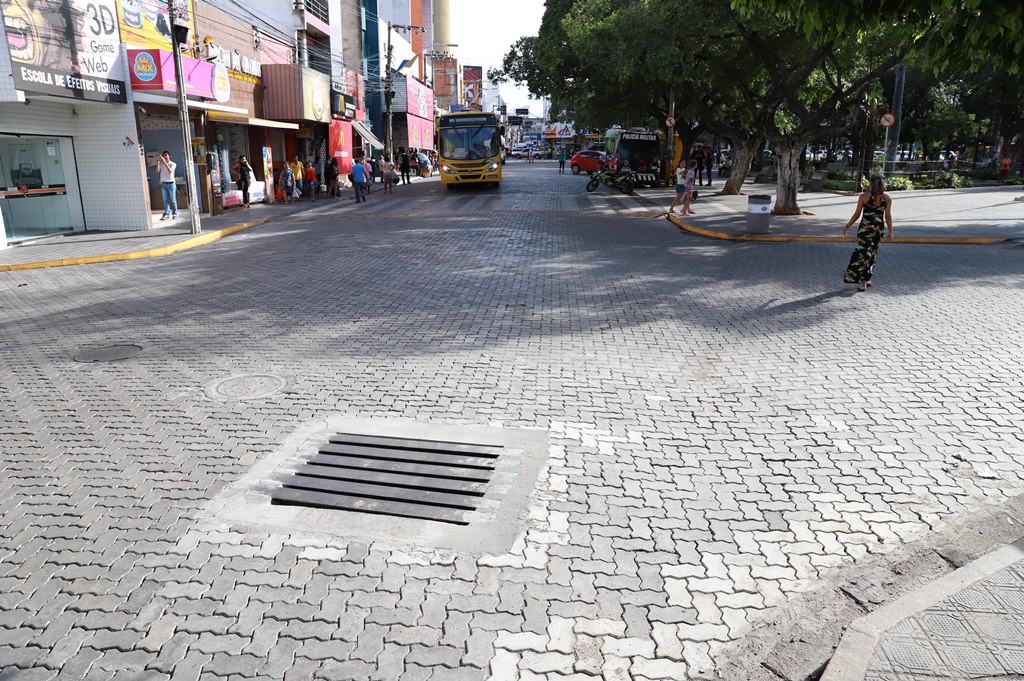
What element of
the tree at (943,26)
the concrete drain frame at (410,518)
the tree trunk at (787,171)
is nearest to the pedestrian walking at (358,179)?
the tree trunk at (787,171)

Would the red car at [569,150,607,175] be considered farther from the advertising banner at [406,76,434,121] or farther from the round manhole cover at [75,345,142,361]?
the round manhole cover at [75,345,142,361]

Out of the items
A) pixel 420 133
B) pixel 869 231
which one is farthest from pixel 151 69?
pixel 420 133

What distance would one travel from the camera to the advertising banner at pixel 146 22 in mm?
18562

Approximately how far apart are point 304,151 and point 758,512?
32139 millimetres

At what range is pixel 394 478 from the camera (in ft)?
16.2

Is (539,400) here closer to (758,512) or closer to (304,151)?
(758,512)

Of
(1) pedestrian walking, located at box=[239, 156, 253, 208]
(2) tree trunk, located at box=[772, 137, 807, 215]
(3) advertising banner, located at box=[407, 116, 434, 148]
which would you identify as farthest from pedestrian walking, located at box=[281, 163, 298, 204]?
(3) advertising banner, located at box=[407, 116, 434, 148]

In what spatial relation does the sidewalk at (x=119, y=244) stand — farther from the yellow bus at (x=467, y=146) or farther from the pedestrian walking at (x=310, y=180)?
the yellow bus at (x=467, y=146)

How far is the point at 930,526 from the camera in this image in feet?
14.1

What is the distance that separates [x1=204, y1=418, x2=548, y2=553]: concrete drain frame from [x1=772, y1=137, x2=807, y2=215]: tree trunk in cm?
1744

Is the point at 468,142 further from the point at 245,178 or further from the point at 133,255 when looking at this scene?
the point at 133,255

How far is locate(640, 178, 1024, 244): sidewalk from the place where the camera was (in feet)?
54.2

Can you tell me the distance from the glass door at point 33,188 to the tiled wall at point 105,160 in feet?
1.40

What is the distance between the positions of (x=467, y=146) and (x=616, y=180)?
6743 mm
